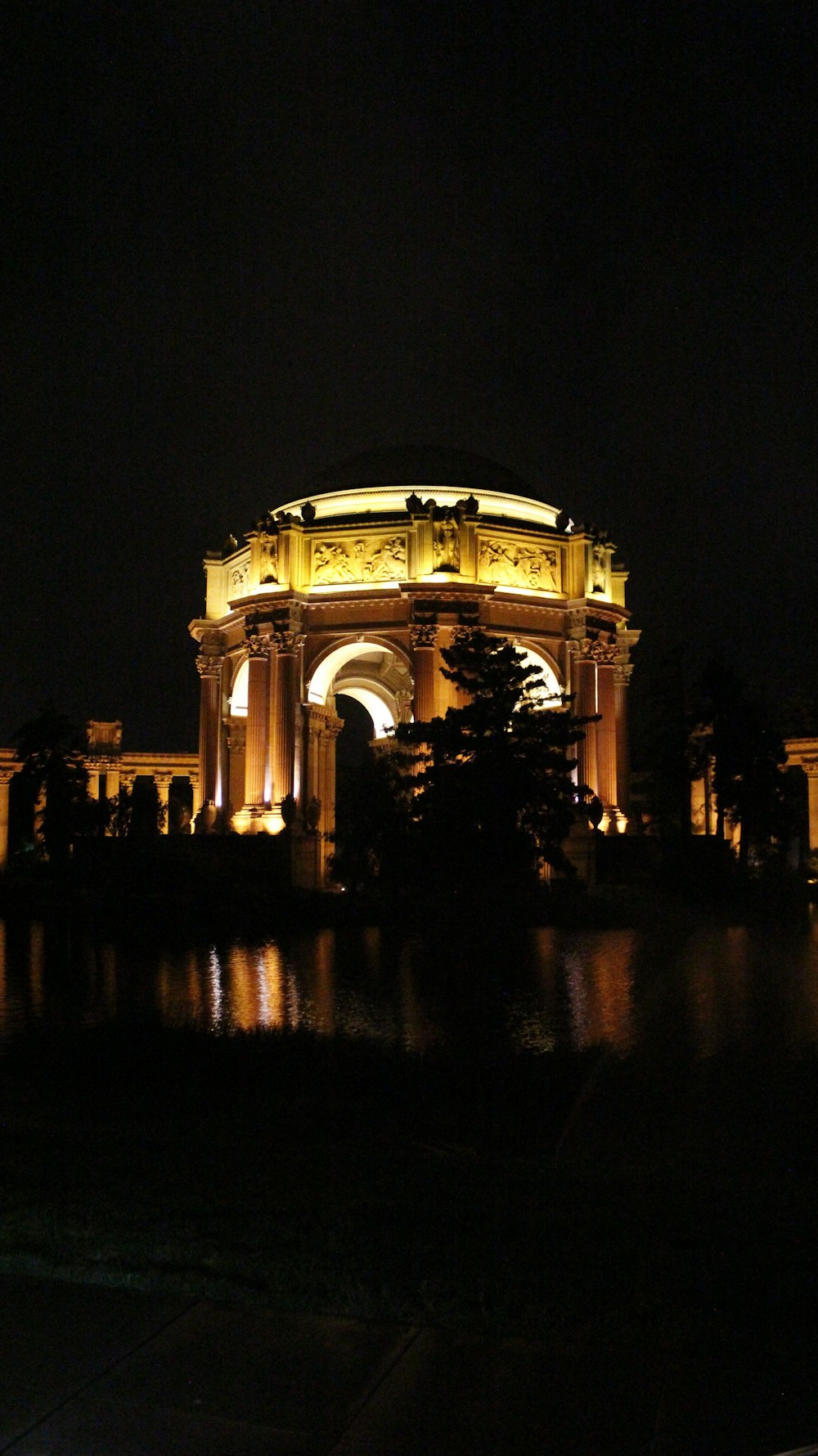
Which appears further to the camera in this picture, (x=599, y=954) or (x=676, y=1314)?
(x=599, y=954)

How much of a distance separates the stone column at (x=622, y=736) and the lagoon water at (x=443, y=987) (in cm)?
1848

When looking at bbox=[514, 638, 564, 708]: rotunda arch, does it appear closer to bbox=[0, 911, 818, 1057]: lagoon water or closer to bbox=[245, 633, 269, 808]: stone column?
bbox=[245, 633, 269, 808]: stone column

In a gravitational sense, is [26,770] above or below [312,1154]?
above

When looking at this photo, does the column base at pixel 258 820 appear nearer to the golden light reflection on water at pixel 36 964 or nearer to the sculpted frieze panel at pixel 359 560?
the sculpted frieze panel at pixel 359 560

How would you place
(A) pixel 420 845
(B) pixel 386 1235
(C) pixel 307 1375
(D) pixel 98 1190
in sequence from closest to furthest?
(C) pixel 307 1375 → (B) pixel 386 1235 → (D) pixel 98 1190 → (A) pixel 420 845

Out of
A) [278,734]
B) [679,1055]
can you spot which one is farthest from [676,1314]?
[278,734]

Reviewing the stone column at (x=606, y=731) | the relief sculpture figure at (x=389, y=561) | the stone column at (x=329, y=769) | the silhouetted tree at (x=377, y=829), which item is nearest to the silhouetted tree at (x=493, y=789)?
the silhouetted tree at (x=377, y=829)

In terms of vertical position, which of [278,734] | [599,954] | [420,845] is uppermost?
[278,734]

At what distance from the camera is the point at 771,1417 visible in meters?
3.55

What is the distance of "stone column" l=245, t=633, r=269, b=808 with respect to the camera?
40312 mm

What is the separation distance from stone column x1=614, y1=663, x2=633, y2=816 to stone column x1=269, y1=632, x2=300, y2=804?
11.8 m

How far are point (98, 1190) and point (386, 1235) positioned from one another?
160cm

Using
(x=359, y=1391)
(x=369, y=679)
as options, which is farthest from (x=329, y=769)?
(x=359, y=1391)

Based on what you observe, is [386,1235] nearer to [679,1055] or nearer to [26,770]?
[679,1055]
